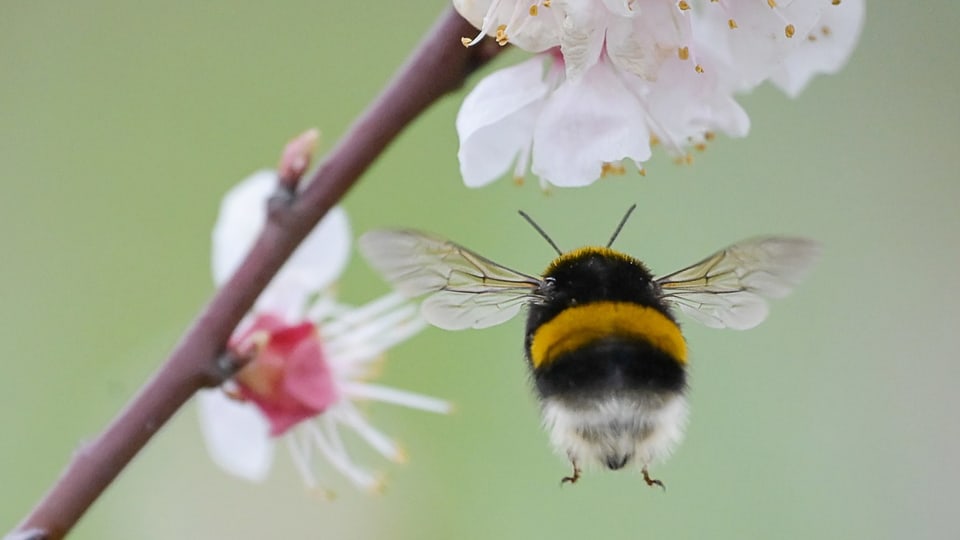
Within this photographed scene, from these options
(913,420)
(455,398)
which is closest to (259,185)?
(455,398)

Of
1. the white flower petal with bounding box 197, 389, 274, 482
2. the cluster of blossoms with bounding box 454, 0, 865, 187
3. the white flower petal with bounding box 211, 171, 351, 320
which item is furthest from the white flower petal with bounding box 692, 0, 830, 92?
the white flower petal with bounding box 197, 389, 274, 482

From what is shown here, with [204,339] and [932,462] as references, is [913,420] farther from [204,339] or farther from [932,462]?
[204,339]

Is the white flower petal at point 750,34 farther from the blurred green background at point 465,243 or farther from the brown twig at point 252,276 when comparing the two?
the blurred green background at point 465,243

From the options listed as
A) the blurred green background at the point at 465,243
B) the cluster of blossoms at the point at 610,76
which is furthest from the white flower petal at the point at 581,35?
the blurred green background at the point at 465,243

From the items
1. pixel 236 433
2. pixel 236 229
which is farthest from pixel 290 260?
pixel 236 433

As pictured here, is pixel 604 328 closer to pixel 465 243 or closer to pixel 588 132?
pixel 588 132

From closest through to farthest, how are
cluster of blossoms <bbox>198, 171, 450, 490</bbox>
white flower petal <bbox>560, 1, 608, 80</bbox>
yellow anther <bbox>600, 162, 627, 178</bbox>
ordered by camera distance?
white flower petal <bbox>560, 1, 608, 80</bbox> → yellow anther <bbox>600, 162, 627, 178</bbox> → cluster of blossoms <bbox>198, 171, 450, 490</bbox>

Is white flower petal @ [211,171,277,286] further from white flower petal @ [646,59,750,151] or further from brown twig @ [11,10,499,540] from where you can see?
white flower petal @ [646,59,750,151]
